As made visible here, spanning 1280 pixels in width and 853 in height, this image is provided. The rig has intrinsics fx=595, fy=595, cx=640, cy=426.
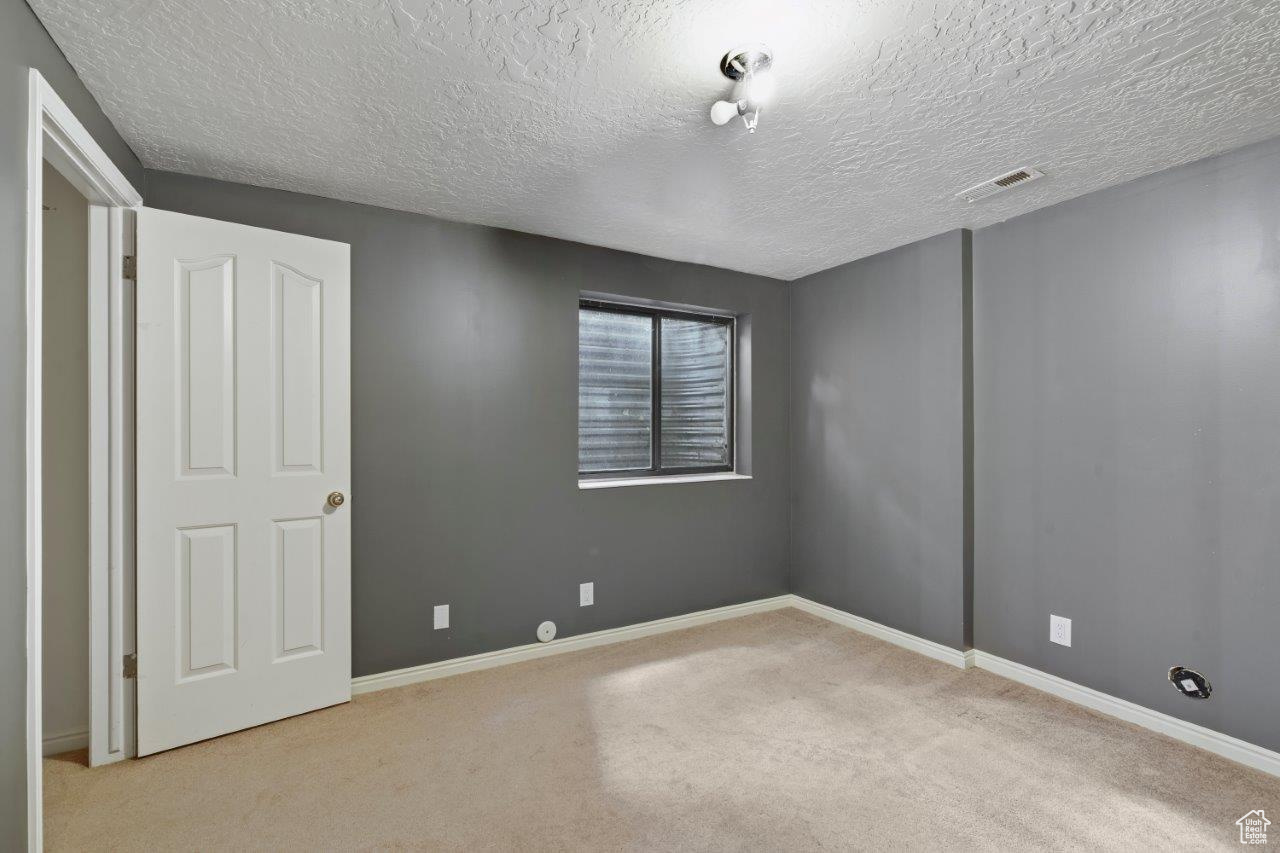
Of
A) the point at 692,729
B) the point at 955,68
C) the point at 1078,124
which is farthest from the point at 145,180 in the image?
the point at 1078,124

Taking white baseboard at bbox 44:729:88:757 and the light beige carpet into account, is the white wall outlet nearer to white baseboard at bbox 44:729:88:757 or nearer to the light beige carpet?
the light beige carpet

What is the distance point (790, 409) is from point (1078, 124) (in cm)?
235

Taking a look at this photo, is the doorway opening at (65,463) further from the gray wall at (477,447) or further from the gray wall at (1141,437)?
the gray wall at (1141,437)

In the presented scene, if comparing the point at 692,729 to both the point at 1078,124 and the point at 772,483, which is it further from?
the point at 1078,124

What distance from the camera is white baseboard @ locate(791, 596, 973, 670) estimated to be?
3.08m

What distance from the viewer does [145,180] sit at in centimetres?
238

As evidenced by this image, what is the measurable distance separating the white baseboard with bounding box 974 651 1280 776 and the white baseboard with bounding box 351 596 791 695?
4.45ft

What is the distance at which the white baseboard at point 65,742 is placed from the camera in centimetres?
219

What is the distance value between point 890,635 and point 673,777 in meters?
1.87

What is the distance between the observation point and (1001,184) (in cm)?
252

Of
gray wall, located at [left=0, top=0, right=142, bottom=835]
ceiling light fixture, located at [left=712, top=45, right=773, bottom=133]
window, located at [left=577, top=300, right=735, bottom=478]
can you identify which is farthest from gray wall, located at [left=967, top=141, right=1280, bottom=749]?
gray wall, located at [left=0, top=0, right=142, bottom=835]

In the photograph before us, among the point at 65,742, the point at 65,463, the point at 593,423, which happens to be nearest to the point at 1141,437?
the point at 593,423

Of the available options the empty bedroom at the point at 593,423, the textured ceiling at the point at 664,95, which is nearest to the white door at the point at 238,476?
the empty bedroom at the point at 593,423

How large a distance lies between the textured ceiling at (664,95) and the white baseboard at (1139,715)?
220cm
